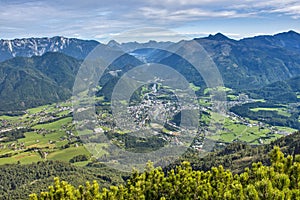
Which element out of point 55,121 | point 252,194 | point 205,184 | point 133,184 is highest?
point 252,194

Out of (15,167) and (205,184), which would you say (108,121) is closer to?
(15,167)

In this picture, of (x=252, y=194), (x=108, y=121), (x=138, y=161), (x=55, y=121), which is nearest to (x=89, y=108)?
(x=55, y=121)

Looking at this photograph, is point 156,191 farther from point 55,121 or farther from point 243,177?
point 55,121

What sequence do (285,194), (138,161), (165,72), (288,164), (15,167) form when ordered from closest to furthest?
1. (285,194)
2. (288,164)
3. (138,161)
4. (15,167)
5. (165,72)

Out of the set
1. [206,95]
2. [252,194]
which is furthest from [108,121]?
[252,194]

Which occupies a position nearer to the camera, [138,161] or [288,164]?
[288,164]

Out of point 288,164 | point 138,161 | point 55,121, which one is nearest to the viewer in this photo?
point 288,164

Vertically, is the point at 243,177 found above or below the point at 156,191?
above
